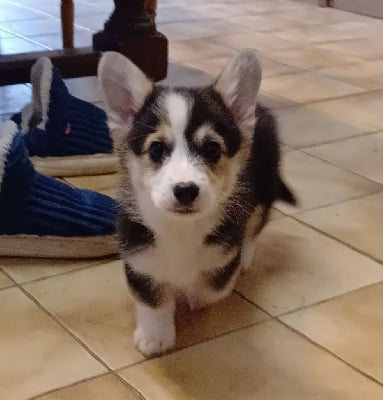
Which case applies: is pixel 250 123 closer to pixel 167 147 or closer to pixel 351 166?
pixel 167 147

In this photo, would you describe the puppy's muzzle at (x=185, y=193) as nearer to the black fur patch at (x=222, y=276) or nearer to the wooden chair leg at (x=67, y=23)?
the black fur patch at (x=222, y=276)

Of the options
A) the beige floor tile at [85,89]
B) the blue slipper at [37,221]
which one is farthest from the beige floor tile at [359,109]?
the blue slipper at [37,221]

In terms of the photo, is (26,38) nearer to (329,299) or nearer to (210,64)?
(210,64)

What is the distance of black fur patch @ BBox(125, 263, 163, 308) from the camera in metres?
1.32

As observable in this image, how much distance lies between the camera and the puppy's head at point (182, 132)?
1.17 metres

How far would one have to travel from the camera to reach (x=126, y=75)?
51.3 inches

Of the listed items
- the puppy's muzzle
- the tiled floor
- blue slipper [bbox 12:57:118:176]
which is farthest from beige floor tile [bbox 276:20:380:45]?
the puppy's muzzle

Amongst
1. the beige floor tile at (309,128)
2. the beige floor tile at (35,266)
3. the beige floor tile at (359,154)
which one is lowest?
the beige floor tile at (309,128)

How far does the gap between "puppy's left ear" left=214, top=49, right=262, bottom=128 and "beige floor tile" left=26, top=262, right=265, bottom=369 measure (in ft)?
1.17

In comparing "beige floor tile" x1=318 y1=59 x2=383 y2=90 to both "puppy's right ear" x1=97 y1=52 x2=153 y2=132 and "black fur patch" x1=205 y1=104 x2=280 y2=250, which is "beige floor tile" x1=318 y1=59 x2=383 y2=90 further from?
"puppy's right ear" x1=97 y1=52 x2=153 y2=132

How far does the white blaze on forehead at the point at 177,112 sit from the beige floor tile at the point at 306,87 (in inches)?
60.0

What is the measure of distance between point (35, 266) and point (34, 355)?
0.32 m

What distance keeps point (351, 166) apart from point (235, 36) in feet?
5.67

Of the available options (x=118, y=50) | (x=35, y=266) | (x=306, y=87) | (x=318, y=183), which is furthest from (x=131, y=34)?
(x=35, y=266)
